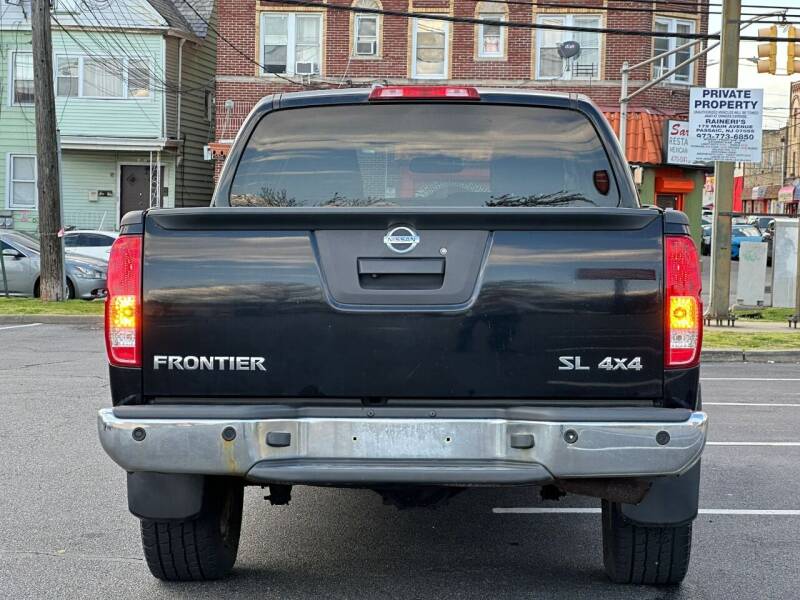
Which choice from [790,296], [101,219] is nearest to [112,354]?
[790,296]

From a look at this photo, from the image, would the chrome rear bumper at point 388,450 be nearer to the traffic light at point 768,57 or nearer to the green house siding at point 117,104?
the traffic light at point 768,57

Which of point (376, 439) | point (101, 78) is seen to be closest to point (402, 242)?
point (376, 439)

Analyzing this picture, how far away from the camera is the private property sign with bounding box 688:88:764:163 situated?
17266 mm

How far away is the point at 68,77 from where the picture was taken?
34.5 meters

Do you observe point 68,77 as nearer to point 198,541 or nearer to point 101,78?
point 101,78

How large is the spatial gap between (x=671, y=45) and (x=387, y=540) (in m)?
29.0

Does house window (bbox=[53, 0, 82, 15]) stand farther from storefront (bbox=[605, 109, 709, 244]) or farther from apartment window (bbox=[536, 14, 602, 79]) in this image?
storefront (bbox=[605, 109, 709, 244])

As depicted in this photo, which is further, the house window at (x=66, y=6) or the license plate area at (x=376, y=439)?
the house window at (x=66, y=6)

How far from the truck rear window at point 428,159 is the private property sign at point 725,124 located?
12.7 m

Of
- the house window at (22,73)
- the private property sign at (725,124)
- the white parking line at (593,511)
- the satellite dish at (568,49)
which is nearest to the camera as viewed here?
the white parking line at (593,511)

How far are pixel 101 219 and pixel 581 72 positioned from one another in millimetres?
14830

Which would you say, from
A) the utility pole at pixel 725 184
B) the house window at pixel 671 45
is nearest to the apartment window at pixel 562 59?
the house window at pixel 671 45

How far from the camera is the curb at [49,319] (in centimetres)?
1847

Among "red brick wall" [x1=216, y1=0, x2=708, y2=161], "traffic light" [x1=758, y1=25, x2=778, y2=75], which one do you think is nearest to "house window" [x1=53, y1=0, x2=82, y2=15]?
"red brick wall" [x1=216, y1=0, x2=708, y2=161]
